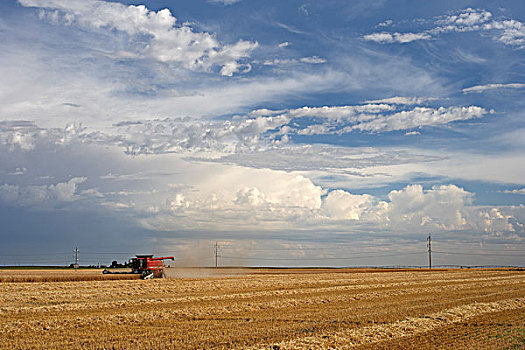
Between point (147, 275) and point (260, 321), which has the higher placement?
point (260, 321)

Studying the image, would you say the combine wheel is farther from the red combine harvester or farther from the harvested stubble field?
the harvested stubble field

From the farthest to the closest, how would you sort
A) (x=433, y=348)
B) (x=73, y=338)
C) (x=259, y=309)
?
(x=259, y=309) < (x=73, y=338) < (x=433, y=348)

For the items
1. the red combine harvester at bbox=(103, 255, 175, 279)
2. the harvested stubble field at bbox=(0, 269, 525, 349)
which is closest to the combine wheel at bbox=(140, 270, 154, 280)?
the red combine harvester at bbox=(103, 255, 175, 279)

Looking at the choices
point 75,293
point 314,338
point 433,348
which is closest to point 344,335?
point 314,338

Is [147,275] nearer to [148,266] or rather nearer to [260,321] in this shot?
[148,266]

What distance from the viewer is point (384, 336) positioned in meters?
18.0

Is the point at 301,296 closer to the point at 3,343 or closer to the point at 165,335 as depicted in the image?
the point at 165,335

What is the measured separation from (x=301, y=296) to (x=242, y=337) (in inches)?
636

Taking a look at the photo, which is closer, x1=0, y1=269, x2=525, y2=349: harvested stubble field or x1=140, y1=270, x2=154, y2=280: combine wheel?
x1=0, y1=269, x2=525, y2=349: harvested stubble field

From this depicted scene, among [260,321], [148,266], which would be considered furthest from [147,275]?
[260,321]

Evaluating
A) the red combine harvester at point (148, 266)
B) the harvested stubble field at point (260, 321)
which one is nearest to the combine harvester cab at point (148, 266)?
the red combine harvester at point (148, 266)

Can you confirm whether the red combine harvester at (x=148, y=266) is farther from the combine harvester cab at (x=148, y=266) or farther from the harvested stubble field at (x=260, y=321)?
the harvested stubble field at (x=260, y=321)

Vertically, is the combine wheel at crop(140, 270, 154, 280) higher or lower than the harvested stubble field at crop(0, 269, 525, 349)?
lower

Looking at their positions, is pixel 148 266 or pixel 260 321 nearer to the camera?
pixel 260 321
